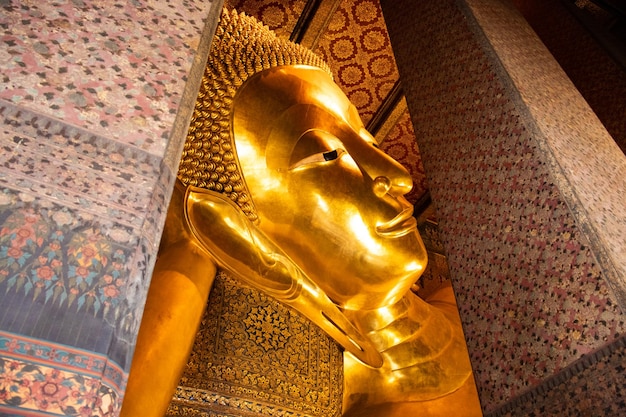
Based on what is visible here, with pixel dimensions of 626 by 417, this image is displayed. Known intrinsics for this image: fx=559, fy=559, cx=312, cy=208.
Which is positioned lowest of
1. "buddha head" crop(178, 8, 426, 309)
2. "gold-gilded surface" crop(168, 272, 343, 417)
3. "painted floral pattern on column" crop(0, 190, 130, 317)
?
"gold-gilded surface" crop(168, 272, 343, 417)

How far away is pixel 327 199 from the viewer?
2004 millimetres

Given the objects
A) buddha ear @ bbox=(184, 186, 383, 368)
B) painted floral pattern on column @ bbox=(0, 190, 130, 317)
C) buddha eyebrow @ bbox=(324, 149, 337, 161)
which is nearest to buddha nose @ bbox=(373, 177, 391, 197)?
buddha eyebrow @ bbox=(324, 149, 337, 161)

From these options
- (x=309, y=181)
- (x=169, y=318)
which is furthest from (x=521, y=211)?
(x=169, y=318)

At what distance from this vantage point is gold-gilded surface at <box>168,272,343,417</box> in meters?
1.86

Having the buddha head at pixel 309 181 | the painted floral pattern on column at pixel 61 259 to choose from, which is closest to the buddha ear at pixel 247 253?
the buddha head at pixel 309 181

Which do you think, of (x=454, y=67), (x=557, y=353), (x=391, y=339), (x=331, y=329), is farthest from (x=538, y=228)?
(x=391, y=339)

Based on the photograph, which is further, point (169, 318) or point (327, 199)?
point (327, 199)

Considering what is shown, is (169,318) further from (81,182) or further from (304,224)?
(81,182)

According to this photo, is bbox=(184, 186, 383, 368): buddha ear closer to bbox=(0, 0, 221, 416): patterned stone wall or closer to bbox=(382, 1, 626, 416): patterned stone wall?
bbox=(382, 1, 626, 416): patterned stone wall

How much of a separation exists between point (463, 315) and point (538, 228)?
0.28m

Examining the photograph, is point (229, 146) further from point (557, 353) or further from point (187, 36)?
point (557, 353)

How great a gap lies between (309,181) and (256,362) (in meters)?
0.68

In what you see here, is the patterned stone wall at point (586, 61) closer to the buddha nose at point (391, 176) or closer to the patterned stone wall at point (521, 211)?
the patterned stone wall at point (521, 211)

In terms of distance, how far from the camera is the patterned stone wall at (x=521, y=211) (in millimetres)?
1039
